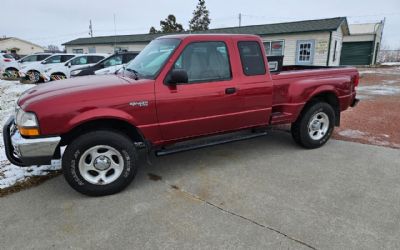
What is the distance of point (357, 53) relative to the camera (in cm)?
2872

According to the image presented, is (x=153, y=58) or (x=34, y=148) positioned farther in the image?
(x=153, y=58)

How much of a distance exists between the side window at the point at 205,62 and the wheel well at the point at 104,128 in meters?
0.98

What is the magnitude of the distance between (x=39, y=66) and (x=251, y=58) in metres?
15.3

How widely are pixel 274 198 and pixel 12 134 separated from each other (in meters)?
3.21

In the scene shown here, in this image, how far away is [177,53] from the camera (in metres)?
3.94

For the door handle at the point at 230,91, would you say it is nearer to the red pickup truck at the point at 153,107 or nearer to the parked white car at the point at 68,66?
the red pickup truck at the point at 153,107

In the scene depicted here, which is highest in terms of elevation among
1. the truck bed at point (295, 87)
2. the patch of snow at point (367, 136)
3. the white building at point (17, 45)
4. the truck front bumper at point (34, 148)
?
the white building at point (17, 45)

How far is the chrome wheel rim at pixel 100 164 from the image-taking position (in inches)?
141

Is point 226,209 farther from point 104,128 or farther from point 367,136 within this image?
point 367,136

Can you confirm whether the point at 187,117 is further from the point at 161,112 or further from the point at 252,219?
the point at 252,219

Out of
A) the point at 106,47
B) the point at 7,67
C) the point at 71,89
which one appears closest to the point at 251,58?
the point at 71,89

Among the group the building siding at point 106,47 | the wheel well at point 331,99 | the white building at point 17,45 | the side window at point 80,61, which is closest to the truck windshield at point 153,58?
the wheel well at point 331,99

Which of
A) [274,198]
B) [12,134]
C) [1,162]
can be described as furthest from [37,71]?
[274,198]

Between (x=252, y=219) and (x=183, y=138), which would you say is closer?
(x=252, y=219)
